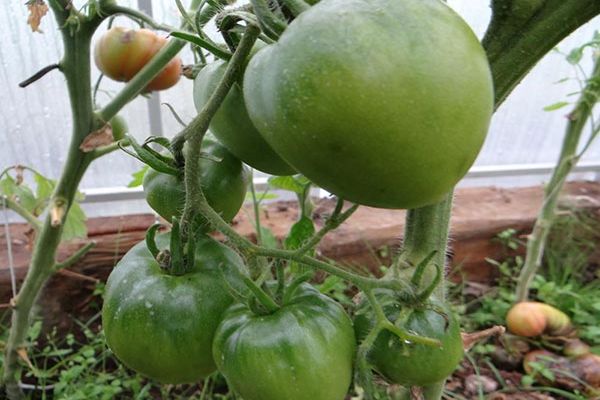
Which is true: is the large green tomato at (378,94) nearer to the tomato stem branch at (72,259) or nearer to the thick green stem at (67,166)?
the thick green stem at (67,166)

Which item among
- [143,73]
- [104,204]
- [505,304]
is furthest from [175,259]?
[104,204]

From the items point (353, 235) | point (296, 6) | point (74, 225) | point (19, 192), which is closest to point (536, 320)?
point (353, 235)

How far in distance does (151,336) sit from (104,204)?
5.59 feet

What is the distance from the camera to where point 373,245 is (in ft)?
5.49

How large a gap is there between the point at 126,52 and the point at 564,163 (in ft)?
Answer: 3.75

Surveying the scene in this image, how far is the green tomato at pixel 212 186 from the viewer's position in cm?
46

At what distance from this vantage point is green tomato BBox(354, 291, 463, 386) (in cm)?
41

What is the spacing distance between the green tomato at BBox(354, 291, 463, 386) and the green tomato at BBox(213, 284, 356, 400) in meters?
0.03

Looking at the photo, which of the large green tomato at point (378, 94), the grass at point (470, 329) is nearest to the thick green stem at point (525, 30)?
the large green tomato at point (378, 94)

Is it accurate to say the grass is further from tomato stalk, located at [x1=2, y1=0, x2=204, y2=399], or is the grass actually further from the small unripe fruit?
tomato stalk, located at [x1=2, y1=0, x2=204, y2=399]

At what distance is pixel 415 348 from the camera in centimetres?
41

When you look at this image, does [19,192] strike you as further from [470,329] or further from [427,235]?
[470,329]

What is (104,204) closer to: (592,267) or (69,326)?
(69,326)

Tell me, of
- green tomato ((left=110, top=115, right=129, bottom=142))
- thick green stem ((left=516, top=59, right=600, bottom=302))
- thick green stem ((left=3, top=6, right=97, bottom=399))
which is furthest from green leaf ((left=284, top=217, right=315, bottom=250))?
thick green stem ((left=516, top=59, right=600, bottom=302))
